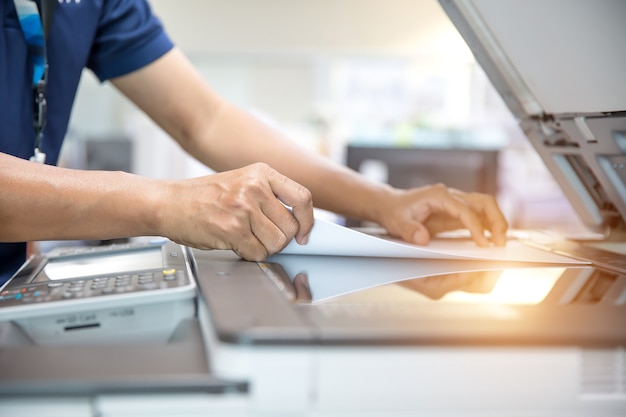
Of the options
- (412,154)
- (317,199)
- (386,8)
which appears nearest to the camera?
(317,199)

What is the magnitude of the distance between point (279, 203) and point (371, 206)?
0.33 meters

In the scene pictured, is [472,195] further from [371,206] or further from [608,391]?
[608,391]

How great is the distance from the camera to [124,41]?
1113 mm

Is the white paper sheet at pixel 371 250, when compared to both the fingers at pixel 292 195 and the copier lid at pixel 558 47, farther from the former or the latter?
the copier lid at pixel 558 47

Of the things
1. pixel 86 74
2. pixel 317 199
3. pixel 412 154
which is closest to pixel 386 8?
pixel 86 74

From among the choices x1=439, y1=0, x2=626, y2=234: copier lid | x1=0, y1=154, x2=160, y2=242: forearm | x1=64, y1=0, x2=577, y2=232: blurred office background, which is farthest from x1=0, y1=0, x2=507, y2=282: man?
x1=64, y1=0, x2=577, y2=232: blurred office background

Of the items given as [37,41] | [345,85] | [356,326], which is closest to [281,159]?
[37,41]

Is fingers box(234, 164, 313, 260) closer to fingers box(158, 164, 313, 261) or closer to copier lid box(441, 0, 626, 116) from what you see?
fingers box(158, 164, 313, 261)

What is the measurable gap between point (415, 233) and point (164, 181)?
1.20ft

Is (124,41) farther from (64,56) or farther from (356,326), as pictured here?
(356,326)

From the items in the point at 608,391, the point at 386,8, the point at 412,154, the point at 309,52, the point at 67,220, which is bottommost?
the point at 608,391

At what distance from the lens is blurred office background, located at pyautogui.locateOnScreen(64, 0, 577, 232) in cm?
329

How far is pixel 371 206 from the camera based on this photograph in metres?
0.98

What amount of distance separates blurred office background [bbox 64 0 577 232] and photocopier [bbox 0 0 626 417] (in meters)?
2.25
